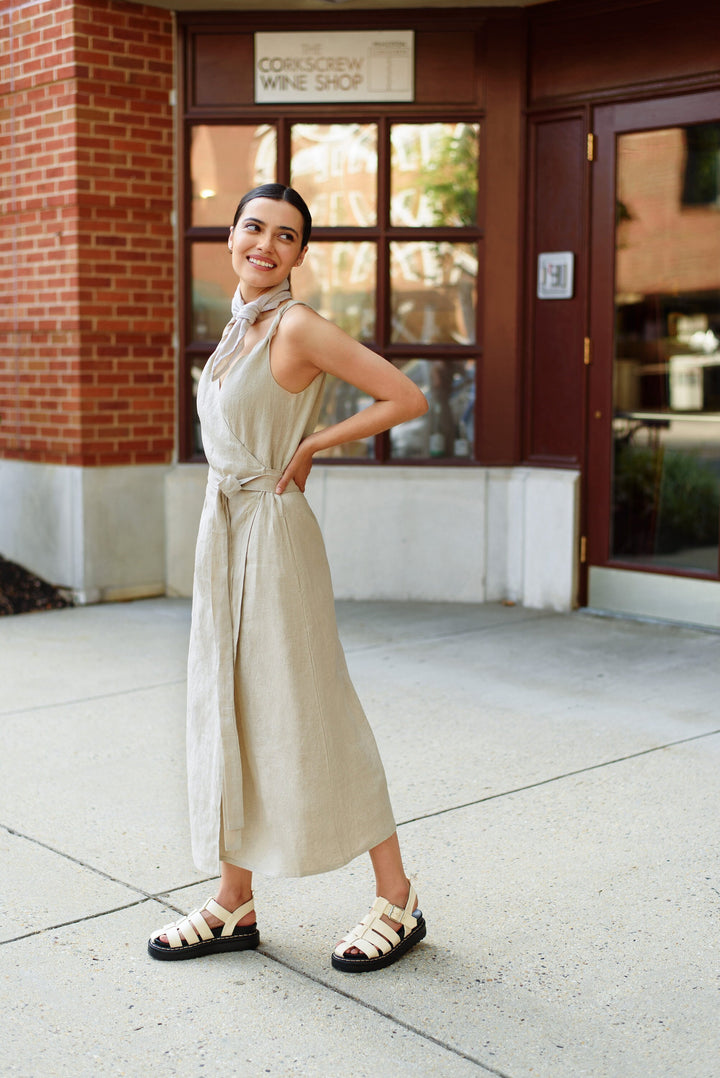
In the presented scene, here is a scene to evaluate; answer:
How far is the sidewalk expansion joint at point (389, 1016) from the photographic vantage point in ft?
8.95

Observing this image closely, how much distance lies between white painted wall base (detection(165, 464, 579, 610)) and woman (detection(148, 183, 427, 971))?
4.62m

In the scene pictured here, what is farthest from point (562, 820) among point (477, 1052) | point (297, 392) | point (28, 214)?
point (28, 214)

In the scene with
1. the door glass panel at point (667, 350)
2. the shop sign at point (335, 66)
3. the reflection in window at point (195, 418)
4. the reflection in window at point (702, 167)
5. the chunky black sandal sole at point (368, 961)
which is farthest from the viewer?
the reflection in window at point (195, 418)

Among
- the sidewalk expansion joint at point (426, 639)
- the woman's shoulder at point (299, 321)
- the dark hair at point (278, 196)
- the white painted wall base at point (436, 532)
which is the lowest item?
the sidewalk expansion joint at point (426, 639)

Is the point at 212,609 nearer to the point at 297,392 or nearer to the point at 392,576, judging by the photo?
the point at 297,392

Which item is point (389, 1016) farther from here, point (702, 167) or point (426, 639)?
point (702, 167)

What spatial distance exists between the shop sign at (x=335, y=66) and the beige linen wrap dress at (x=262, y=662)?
5006 mm

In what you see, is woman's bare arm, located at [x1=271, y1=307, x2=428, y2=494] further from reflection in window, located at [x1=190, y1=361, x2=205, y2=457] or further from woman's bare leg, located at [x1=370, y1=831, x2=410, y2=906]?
reflection in window, located at [x1=190, y1=361, x2=205, y2=457]

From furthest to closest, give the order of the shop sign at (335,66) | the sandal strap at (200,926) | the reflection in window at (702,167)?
the shop sign at (335,66) → the reflection in window at (702,167) → the sandal strap at (200,926)

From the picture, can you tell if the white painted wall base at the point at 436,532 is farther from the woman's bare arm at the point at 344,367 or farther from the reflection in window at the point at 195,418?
the woman's bare arm at the point at 344,367

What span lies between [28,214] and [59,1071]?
629 centimetres

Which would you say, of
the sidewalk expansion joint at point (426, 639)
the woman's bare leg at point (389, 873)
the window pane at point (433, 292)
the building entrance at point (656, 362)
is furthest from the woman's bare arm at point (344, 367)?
the window pane at point (433, 292)

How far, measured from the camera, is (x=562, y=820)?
165 inches

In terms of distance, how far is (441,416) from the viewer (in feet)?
25.9
